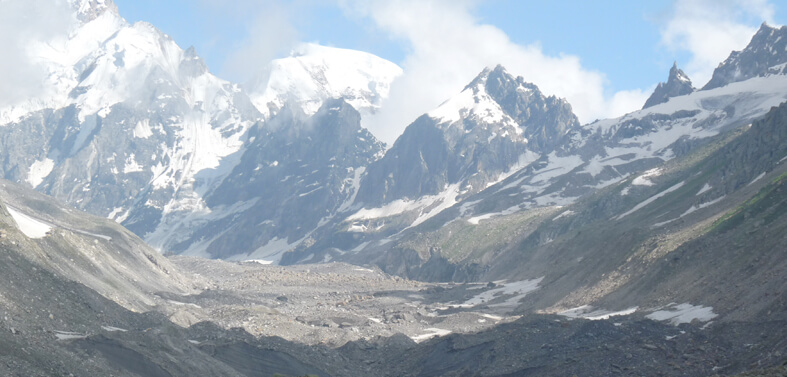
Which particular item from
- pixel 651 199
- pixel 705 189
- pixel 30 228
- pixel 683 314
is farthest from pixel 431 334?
pixel 651 199

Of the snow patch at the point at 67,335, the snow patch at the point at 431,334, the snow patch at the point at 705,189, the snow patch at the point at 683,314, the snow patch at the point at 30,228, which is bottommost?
the snow patch at the point at 431,334

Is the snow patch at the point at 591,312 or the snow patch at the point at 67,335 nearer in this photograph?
the snow patch at the point at 67,335

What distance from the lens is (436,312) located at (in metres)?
144

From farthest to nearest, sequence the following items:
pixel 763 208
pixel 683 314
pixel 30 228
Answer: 1. pixel 30 228
2. pixel 763 208
3. pixel 683 314

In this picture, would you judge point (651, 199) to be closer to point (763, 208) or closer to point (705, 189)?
point (705, 189)

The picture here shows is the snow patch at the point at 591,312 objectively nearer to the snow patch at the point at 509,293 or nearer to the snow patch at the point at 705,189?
the snow patch at the point at 509,293

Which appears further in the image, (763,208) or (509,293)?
(509,293)

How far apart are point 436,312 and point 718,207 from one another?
4632cm

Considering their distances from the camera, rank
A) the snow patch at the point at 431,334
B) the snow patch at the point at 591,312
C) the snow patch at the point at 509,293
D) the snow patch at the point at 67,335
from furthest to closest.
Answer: the snow patch at the point at 509,293, the snow patch at the point at 431,334, the snow patch at the point at 591,312, the snow patch at the point at 67,335

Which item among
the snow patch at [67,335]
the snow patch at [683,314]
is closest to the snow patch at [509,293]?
the snow patch at [683,314]

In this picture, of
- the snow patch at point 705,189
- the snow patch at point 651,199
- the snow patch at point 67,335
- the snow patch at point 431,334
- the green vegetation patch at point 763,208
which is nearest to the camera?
the snow patch at point 67,335

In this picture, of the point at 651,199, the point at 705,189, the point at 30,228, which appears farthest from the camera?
the point at 651,199

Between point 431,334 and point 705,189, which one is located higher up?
point 705,189

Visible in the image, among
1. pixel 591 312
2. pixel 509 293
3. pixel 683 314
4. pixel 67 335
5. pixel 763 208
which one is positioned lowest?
pixel 591 312
